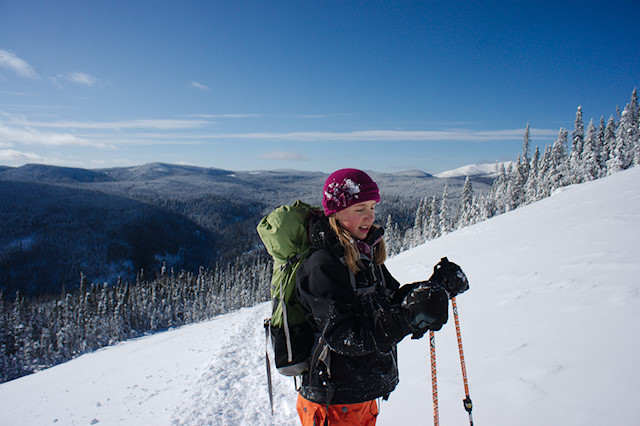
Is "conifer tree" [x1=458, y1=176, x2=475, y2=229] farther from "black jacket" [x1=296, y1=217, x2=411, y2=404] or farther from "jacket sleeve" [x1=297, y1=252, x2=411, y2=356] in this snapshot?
"jacket sleeve" [x1=297, y1=252, x2=411, y2=356]

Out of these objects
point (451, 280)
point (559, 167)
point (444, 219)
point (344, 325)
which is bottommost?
point (444, 219)

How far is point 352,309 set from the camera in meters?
2.01

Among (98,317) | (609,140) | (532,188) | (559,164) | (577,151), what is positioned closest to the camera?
(609,140)

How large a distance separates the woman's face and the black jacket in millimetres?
160

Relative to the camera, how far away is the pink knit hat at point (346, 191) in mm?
2377

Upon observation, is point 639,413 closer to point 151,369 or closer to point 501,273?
point 501,273

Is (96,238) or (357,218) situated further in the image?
(96,238)

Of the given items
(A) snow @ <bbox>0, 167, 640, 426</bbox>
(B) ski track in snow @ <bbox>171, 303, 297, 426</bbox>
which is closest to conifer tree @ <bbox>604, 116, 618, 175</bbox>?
(A) snow @ <bbox>0, 167, 640, 426</bbox>

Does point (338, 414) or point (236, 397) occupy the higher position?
point (338, 414)

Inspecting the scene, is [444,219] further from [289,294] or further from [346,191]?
[289,294]

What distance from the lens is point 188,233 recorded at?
174750mm

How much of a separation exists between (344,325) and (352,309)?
0.13 metres

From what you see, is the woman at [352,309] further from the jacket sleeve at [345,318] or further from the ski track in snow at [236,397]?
the ski track in snow at [236,397]

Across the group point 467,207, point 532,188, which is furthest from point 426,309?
point 467,207
